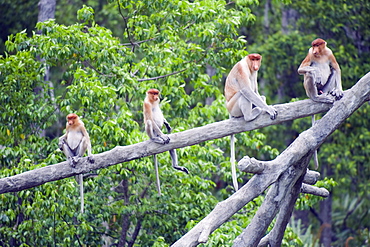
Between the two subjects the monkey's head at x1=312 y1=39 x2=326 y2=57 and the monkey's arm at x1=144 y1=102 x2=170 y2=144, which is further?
the monkey's head at x1=312 y1=39 x2=326 y2=57

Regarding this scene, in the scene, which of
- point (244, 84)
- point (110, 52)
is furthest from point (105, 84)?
point (244, 84)

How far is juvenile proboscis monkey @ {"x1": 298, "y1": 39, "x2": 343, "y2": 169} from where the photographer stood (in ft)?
17.6

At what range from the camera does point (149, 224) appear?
23.1 ft

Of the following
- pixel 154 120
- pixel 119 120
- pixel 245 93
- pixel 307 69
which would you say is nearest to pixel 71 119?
pixel 154 120

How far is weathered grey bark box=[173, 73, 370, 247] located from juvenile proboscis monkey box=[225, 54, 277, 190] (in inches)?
18.1

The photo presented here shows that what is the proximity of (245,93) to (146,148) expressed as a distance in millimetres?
1089

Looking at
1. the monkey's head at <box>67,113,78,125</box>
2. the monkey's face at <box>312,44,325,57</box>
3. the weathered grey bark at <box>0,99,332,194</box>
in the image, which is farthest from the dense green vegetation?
the monkey's face at <box>312,44,325,57</box>

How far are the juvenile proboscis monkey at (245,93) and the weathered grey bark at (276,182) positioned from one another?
46cm

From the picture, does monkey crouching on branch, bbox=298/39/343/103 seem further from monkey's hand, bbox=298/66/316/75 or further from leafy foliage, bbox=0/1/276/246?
leafy foliage, bbox=0/1/276/246

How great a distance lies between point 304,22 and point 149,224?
22.8ft

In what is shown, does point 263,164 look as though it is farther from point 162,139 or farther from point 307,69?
point 307,69

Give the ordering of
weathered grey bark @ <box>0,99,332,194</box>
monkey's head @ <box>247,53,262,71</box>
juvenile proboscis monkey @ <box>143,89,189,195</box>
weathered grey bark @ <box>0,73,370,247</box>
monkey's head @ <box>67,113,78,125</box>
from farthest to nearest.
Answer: monkey's head @ <box>67,113,78,125</box>
juvenile proboscis monkey @ <box>143,89,189,195</box>
monkey's head @ <box>247,53,262,71</box>
weathered grey bark @ <box>0,99,332,194</box>
weathered grey bark @ <box>0,73,370,247</box>

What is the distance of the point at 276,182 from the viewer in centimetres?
494

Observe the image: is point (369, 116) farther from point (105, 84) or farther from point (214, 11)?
point (105, 84)
